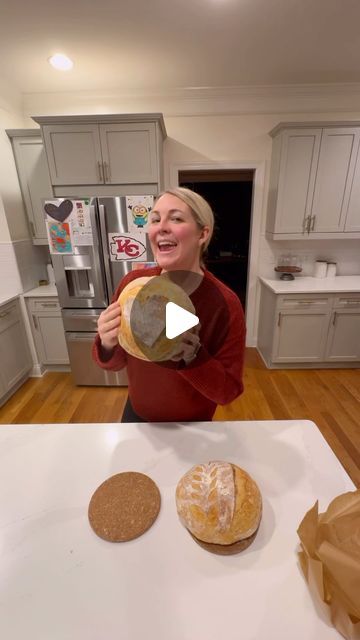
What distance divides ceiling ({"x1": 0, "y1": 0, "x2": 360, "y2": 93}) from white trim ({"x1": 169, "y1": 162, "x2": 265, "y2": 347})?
64cm

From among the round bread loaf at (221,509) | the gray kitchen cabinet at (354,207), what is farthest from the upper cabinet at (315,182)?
the round bread loaf at (221,509)

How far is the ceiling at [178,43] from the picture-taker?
5.32 feet

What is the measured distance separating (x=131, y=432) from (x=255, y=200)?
109 inches

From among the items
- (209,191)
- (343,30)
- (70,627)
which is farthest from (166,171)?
(70,627)

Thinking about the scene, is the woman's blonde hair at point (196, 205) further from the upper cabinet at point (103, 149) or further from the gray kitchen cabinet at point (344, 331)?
the gray kitchen cabinet at point (344, 331)

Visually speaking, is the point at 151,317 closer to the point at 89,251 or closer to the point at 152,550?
the point at 152,550

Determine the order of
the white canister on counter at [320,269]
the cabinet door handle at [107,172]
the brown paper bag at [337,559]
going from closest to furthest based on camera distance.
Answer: the brown paper bag at [337,559] < the cabinet door handle at [107,172] < the white canister on counter at [320,269]

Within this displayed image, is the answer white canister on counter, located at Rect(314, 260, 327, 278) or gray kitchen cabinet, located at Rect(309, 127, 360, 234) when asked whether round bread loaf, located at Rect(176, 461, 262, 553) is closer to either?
gray kitchen cabinet, located at Rect(309, 127, 360, 234)

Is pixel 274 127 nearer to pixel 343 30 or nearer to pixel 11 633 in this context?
pixel 343 30

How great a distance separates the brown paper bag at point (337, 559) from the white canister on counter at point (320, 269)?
2806 mm

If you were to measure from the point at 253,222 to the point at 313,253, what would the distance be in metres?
0.74

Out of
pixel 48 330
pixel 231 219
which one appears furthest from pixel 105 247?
pixel 231 219

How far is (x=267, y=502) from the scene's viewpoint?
681 mm

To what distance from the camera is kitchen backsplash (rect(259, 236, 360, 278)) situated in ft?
9.95
